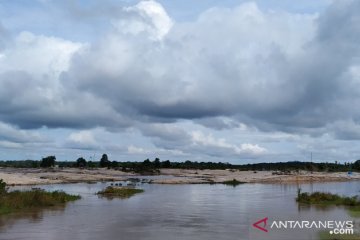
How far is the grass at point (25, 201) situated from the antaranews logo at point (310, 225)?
24230mm

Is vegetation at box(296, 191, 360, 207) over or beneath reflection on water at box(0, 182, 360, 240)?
over

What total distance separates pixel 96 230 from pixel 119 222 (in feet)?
17.3

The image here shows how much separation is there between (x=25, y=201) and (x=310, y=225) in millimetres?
30034

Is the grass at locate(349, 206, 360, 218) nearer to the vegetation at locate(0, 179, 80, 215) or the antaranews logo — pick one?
the antaranews logo

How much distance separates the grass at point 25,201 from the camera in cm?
4838

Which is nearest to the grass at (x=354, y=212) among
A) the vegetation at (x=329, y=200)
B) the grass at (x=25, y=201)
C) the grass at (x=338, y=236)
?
the vegetation at (x=329, y=200)

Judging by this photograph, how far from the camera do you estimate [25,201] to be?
51.9 meters

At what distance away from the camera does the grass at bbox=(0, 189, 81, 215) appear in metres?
48.4

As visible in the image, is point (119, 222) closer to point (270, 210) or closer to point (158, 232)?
point (158, 232)

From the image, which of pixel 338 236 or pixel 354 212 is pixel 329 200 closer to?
pixel 354 212

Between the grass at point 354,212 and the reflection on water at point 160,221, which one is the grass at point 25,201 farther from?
the grass at point 354,212

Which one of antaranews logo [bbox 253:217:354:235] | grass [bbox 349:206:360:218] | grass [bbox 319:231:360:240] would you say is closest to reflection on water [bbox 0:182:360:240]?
grass [bbox 349:206:360:218]

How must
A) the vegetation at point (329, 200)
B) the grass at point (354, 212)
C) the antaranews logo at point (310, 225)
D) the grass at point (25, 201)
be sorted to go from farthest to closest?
the vegetation at point (329, 200) → the grass at point (25, 201) → the grass at point (354, 212) → the antaranews logo at point (310, 225)

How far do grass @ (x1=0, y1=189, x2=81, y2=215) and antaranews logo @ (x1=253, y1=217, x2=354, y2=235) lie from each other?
24230mm
